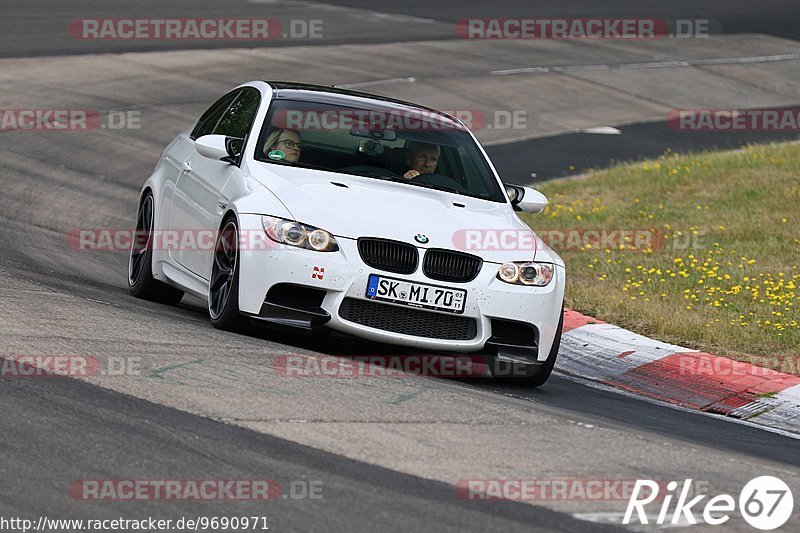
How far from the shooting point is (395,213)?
8414 mm

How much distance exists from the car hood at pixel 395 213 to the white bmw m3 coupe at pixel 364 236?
1 cm

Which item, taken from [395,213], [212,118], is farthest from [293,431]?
[212,118]

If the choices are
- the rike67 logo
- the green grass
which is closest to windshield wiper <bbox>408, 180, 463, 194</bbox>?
the green grass

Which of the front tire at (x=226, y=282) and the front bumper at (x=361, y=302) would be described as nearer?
the front bumper at (x=361, y=302)

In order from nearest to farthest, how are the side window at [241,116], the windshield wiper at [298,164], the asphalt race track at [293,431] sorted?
the asphalt race track at [293,431] → the windshield wiper at [298,164] → the side window at [241,116]

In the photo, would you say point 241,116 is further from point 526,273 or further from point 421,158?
point 526,273

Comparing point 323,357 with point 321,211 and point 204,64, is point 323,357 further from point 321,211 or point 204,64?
point 204,64

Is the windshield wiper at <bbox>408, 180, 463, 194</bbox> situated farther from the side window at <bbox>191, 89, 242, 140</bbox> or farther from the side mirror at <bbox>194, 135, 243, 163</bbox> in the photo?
the side window at <bbox>191, 89, 242, 140</bbox>

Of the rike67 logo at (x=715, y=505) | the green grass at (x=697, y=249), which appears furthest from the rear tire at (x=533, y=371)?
the rike67 logo at (x=715, y=505)

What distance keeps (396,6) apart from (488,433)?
25816 millimetres

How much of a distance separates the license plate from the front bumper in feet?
0.10

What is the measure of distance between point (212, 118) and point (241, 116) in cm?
67

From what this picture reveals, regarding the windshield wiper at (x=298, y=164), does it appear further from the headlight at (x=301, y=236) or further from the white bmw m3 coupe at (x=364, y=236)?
the headlight at (x=301, y=236)

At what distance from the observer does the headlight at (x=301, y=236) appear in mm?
8125
